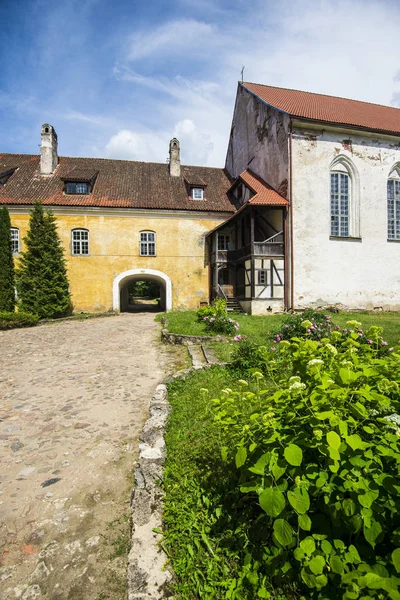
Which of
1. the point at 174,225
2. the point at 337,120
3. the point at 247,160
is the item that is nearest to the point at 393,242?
the point at 337,120

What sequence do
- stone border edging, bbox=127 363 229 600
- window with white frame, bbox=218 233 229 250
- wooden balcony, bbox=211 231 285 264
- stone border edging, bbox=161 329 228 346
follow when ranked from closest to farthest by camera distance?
stone border edging, bbox=127 363 229 600 < stone border edging, bbox=161 329 228 346 < wooden balcony, bbox=211 231 285 264 < window with white frame, bbox=218 233 229 250

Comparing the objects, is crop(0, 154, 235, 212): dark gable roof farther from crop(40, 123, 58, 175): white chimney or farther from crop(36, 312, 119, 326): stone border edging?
crop(36, 312, 119, 326): stone border edging

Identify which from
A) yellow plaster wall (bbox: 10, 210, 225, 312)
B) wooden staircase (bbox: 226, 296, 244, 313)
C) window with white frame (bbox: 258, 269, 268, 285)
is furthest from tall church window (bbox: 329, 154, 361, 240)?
yellow plaster wall (bbox: 10, 210, 225, 312)

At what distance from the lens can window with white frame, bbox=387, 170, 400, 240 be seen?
18094 mm

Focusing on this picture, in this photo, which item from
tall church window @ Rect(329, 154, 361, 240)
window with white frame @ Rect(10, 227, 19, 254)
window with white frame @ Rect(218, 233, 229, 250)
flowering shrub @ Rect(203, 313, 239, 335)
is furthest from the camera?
window with white frame @ Rect(218, 233, 229, 250)

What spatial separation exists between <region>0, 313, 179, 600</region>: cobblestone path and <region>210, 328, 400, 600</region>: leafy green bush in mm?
1082

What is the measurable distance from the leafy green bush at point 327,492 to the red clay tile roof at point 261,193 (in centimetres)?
1471

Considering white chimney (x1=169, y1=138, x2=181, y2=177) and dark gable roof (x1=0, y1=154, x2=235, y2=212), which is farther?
white chimney (x1=169, y1=138, x2=181, y2=177)

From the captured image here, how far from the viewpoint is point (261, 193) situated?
54.4ft

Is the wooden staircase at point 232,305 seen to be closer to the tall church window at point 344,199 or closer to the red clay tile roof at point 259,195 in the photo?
the red clay tile roof at point 259,195

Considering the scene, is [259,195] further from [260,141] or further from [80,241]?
[80,241]

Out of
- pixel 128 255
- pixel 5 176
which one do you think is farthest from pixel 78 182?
pixel 128 255

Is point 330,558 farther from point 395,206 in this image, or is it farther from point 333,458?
point 395,206

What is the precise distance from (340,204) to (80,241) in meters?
16.0
